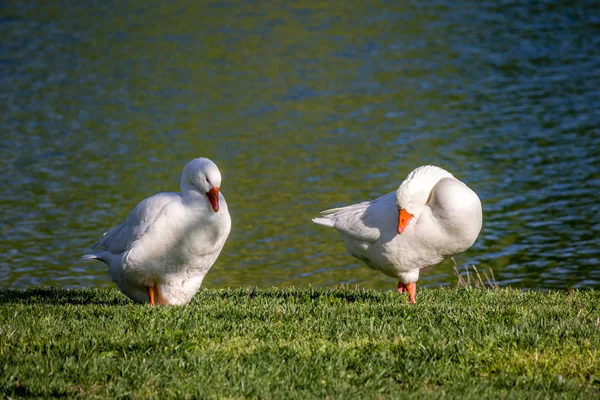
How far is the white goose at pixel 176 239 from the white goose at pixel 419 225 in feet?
5.43

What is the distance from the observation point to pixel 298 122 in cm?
2428

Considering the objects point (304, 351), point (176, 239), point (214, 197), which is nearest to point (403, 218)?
point (214, 197)

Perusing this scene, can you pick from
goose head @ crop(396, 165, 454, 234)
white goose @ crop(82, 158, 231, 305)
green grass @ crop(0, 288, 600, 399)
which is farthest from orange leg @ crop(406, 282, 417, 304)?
Result: white goose @ crop(82, 158, 231, 305)

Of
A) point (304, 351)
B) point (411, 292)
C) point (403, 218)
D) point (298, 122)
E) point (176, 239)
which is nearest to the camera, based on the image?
point (304, 351)

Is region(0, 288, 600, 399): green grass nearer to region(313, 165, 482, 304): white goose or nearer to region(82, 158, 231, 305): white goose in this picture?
region(82, 158, 231, 305): white goose

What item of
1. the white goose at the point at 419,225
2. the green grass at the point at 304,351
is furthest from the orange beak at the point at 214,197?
the white goose at the point at 419,225

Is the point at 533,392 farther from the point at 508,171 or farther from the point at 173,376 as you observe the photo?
the point at 508,171

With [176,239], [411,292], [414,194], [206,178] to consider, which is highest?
[206,178]

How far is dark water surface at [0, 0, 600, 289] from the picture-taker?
15680 mm

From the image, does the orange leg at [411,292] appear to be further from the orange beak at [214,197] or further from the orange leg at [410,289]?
the orange beak at [214,197]

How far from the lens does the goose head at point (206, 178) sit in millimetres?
8070

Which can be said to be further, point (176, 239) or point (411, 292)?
point (411, 292)

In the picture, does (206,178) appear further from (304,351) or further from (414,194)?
(304,351)

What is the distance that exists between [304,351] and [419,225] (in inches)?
104
